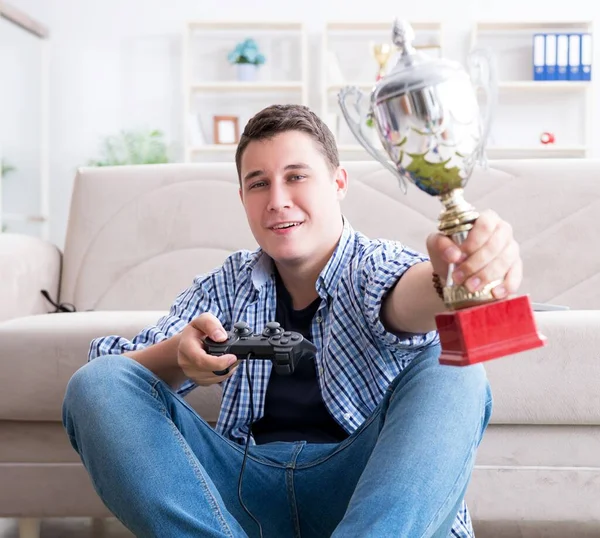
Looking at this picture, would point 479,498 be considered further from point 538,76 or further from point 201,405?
point 538,76

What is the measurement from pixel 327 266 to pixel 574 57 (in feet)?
13.2

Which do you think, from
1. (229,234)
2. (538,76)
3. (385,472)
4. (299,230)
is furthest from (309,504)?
(538,76)

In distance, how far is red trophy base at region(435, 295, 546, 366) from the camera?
697 millimetres

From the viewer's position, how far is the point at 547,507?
1.34 m

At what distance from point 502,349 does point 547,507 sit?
29.7 inches

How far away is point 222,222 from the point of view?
77.1 inches

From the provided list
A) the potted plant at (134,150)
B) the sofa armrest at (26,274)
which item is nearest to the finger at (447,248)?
the sofa armrest at (26,274)

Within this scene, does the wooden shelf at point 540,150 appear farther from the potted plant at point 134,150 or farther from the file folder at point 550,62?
the potted plant at point 134,150

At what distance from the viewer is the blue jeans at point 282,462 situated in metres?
0.84

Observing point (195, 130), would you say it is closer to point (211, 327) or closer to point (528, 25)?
point (528, 25)

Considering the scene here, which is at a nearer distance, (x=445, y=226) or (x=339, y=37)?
Answer: (x=445, y=226)

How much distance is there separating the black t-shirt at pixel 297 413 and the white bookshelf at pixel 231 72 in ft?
12.2

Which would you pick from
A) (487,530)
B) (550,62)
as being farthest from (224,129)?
(487,530)

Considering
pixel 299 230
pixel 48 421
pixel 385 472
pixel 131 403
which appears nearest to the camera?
pixel 385 472
